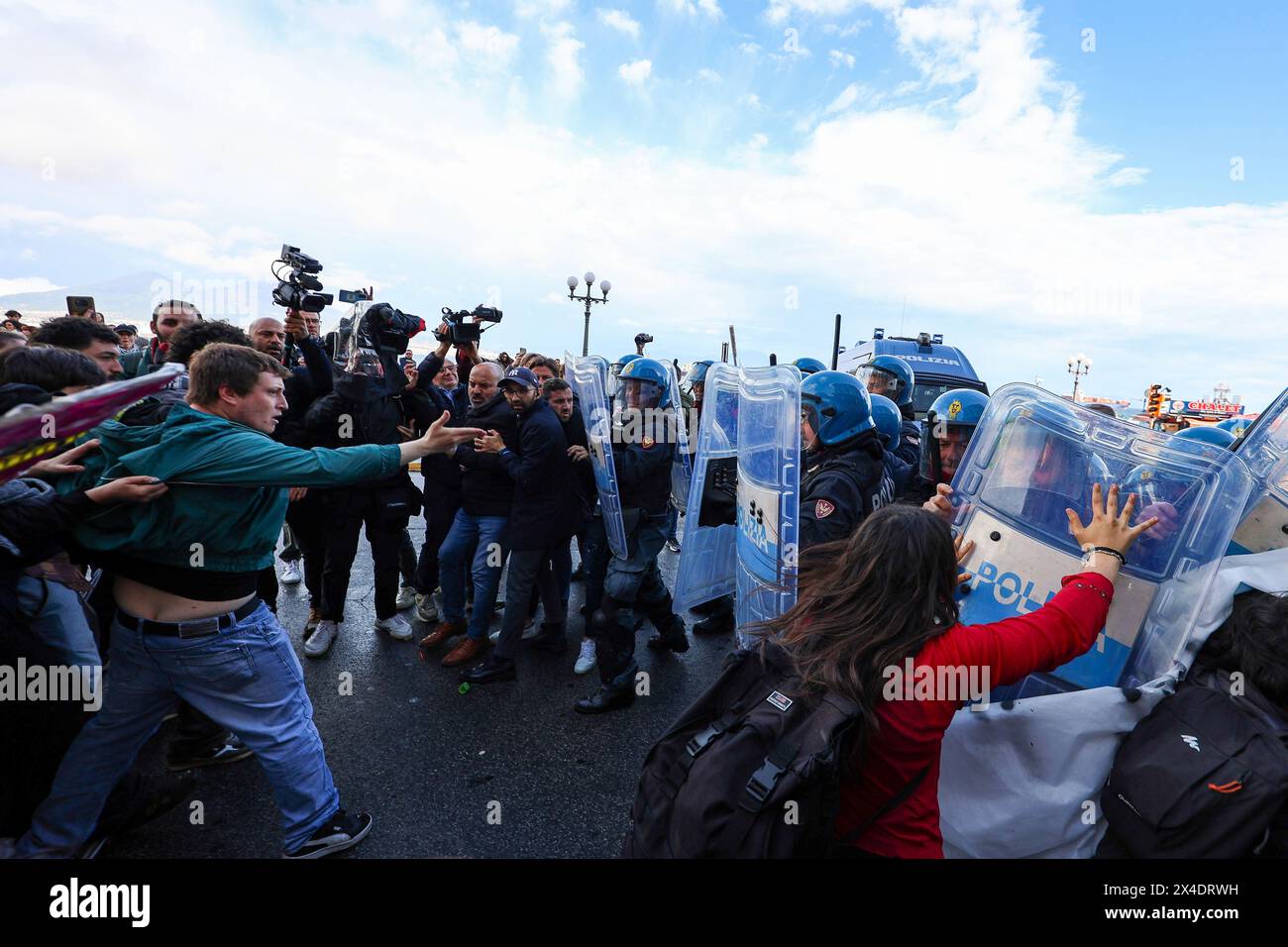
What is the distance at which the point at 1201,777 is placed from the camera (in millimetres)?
1499

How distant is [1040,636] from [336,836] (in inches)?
97.1

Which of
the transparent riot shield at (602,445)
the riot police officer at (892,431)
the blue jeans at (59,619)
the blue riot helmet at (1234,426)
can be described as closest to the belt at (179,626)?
the blue jeans at (59,619)

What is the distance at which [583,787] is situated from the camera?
2.86m

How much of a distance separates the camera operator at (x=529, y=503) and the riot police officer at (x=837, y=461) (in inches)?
68.6

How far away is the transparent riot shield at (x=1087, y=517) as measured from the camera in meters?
1.63

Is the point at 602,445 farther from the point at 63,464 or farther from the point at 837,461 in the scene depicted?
the point at 63,464

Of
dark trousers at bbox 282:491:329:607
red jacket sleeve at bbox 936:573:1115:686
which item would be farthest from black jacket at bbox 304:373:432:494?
red jacket sleeve at bbox 936:573:1115:686

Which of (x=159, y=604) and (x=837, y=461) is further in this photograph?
(x=837, y=461)

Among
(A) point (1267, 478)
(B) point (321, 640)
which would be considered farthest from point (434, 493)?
(A) point (1267, 478)

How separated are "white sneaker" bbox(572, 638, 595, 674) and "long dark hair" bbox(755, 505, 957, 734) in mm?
2708

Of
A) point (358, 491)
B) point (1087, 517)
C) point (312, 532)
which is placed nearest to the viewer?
point (1087, 517)
